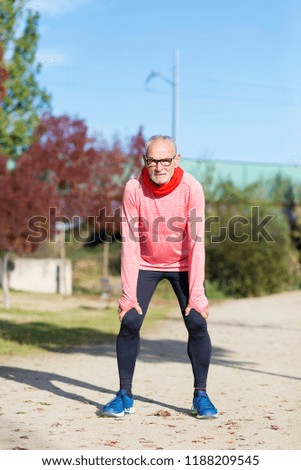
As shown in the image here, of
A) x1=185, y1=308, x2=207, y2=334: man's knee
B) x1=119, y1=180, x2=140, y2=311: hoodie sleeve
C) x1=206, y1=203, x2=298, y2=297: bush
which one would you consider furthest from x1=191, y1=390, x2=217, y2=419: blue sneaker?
x1=206, y1=203, x2=298, y2=297: bush

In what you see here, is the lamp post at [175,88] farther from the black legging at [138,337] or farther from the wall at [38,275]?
the black legging at [138,337]

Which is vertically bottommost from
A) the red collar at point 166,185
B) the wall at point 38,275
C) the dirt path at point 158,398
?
the wall at point 38,275

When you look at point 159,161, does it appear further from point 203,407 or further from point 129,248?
point 203,407

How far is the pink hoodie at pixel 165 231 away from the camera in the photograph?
19.5 feet

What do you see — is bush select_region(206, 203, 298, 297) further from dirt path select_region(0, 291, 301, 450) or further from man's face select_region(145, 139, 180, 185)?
man's face select_region(145, 139, 180, 185)

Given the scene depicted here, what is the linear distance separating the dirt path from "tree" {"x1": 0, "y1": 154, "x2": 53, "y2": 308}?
610 cm

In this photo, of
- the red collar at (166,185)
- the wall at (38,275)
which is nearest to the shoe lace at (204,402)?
the red collar at (166,185)

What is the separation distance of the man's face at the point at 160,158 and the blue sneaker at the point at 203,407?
5.28 ft

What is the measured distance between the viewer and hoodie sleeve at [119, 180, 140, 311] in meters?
5.98

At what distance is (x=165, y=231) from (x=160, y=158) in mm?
549

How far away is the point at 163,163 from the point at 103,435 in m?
1.91

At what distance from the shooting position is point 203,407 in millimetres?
6000

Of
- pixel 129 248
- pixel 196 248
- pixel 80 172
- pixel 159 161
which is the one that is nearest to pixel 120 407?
pixel 129 248

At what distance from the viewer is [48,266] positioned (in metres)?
26.2
